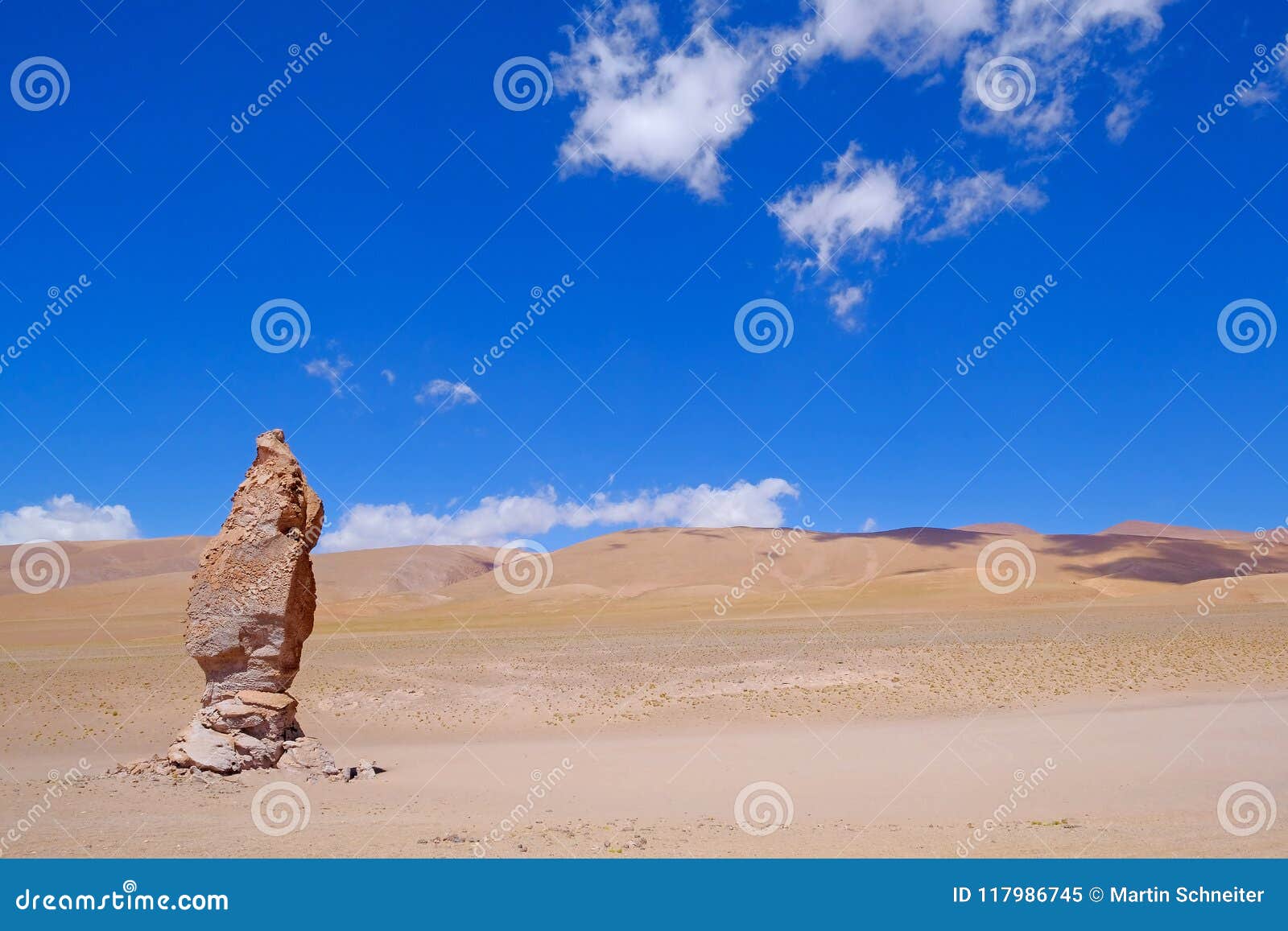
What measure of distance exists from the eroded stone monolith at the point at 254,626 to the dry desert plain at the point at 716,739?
2.79ft

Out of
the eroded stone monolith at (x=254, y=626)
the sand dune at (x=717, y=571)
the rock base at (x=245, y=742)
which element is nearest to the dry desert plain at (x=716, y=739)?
the rock base at (x=245, y=742)

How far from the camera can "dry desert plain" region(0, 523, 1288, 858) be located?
388 inches

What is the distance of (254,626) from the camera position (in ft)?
44.3

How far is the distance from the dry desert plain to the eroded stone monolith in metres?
0.85

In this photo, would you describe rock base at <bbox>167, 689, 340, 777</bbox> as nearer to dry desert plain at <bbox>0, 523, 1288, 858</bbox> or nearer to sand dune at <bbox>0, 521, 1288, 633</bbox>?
dry desert plain at <bbox>0, 523, 1288, 858</bbox>

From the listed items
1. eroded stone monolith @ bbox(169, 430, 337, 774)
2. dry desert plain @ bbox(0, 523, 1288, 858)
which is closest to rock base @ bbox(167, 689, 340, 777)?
eroded stone monolith @ bbox(169, 430, 337, 774)

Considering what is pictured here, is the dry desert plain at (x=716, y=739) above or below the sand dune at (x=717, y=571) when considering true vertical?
below

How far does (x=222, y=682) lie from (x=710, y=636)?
29.0 metres

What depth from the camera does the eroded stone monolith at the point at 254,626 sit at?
524 inches

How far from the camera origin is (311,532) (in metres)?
14.5

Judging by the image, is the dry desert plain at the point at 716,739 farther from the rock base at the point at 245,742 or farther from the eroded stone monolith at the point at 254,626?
the eroded stone monolith at the point at 254,626

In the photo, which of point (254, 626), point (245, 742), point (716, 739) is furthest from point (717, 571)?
point (245, 742)

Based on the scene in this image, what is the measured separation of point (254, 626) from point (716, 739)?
30.2 feet

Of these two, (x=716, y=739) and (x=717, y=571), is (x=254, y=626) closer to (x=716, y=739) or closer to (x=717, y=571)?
(x=716, y=739)
